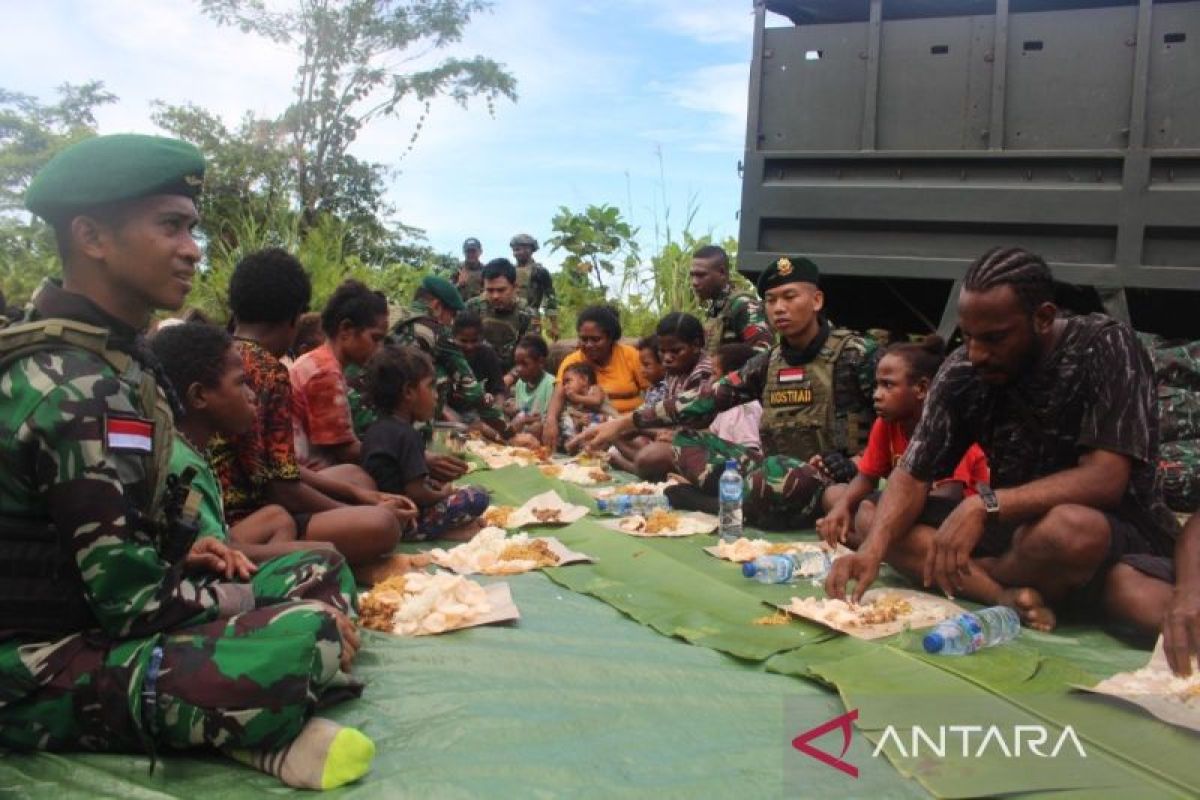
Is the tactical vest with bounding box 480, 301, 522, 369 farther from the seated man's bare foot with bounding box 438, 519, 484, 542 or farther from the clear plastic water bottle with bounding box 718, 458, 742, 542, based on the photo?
the clear plastic water bottle with bounding box 718, 458, 742, 542

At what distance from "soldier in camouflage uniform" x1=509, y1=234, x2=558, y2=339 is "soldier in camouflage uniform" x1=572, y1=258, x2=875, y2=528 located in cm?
646

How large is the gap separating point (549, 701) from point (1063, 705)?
132 cm

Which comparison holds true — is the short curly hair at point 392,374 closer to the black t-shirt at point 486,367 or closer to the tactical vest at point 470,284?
the black t-shirt at point 486,367

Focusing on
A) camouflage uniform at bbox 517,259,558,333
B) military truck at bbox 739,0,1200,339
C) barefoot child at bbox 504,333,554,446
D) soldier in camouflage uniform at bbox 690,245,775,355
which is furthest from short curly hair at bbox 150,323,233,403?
camouflage uniform at bbox 517,259,558,333

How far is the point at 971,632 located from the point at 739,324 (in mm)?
4258

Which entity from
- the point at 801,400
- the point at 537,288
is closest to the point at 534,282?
the point at 537,288

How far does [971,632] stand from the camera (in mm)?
2885

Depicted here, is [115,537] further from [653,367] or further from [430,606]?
[653,367]

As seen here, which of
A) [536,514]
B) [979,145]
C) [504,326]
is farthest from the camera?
[504,326]

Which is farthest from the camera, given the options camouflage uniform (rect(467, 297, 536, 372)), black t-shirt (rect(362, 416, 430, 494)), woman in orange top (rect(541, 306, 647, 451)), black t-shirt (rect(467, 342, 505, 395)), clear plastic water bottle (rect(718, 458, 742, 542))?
camouflage uniform (rect(467, 297, 536, 372))

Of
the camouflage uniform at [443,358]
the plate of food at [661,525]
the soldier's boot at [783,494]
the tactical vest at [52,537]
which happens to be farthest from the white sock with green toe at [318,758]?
the camouflage uniform at [443,358]

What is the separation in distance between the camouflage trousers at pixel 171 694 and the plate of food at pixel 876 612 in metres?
1.70

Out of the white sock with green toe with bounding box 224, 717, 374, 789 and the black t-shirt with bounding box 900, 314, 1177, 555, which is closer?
the white sock with green toe with bounding box 224, 717, 374, 789

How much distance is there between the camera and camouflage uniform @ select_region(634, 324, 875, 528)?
197 inches
